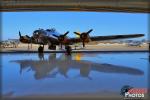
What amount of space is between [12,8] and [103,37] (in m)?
11.5

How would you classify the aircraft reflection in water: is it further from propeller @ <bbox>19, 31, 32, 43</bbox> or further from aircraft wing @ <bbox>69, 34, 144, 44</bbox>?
propeller @ <bbox>19, 31, 32, 43</bbox>

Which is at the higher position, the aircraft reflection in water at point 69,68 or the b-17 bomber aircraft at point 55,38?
the b-17 bomber aircraft at point 55,38

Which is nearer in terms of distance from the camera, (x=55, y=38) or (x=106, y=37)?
(x=55, y=38)

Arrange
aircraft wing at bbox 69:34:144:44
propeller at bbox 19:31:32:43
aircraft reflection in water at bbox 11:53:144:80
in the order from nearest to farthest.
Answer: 1. aircraft reflection in water at bbox 11:53:144:80
2. aircraft wing at bbox 69:34:144:44
3. propeller at bbox 19:31:32:43

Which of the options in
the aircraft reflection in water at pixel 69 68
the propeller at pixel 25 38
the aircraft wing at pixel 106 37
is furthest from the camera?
the propeller at pixel 25 38

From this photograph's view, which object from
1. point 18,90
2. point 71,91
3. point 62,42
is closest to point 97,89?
point 71,91

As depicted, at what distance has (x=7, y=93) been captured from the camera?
22.7ft

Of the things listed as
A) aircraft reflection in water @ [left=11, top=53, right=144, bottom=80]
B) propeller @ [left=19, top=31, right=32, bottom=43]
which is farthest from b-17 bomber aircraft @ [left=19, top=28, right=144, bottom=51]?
aircraft reflection in water @ [left=11, top=53, right=144, bottom=80]

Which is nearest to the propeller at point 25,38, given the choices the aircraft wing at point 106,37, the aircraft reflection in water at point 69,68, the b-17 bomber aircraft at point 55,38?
the b-17 bomber aircraft at point 55,38

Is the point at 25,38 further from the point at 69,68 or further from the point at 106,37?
the point at 69,68

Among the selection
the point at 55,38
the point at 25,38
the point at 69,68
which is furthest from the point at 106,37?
the point at 69,68

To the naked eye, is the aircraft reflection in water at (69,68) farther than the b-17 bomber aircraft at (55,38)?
No

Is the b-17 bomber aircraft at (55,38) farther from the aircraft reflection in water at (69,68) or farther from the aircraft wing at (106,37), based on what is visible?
the aircraft reflection in water at (69,68)

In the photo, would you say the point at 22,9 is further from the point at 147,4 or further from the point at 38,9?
the point at 147,4
